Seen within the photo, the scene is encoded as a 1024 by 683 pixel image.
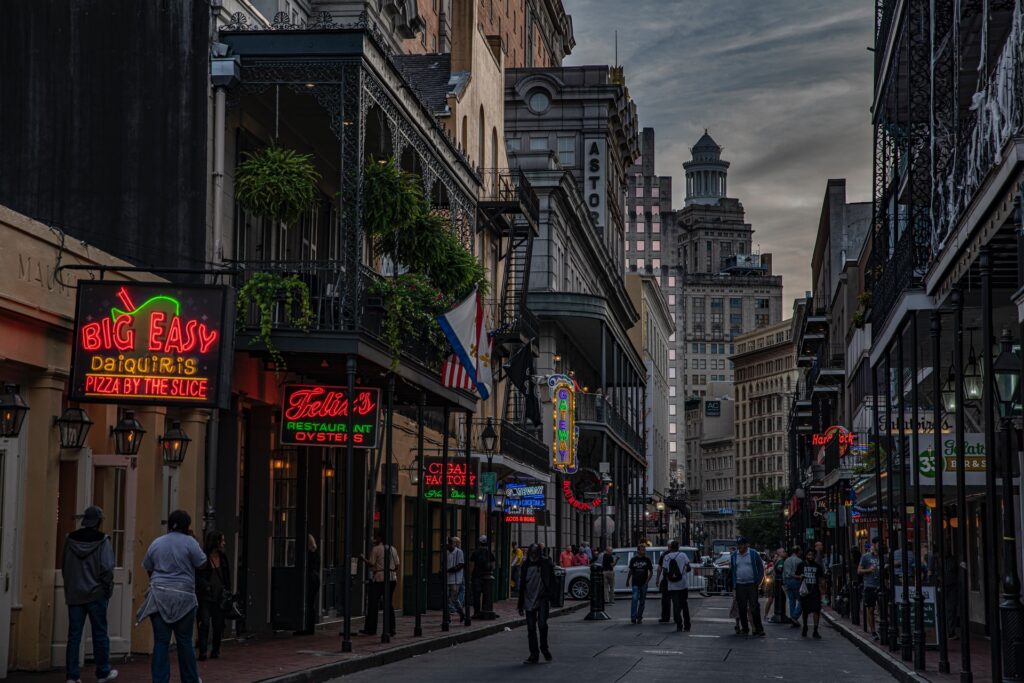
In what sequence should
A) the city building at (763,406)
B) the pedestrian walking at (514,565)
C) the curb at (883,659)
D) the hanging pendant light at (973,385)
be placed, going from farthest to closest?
the city building at (763,406)
the pedestrian walking at (514,565)
the hanging pendant light at (973,385)
the curb at (883,659)

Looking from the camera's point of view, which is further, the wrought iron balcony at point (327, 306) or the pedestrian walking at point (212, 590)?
the wrought iron balcony at point (327, 306)

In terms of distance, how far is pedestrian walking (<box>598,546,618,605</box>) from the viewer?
41719 millimetres

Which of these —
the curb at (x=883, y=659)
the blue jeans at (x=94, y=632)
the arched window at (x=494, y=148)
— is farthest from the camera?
the arched window at (x=494, y=148)

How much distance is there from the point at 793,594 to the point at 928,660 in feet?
38.4

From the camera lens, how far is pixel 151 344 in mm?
16750

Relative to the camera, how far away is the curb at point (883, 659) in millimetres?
18234

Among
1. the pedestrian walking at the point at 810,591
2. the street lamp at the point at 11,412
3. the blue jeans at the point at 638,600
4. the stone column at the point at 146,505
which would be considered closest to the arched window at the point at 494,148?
the blue jeans at the point at 638,600

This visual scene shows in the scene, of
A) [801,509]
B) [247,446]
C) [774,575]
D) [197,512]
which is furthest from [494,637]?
[801,509]

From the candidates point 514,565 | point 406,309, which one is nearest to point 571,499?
point 514,565

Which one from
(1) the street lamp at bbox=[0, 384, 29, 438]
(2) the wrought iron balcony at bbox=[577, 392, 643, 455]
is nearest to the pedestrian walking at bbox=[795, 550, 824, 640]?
(1) the street lamp at bbox=[0, 384, 29, 438]

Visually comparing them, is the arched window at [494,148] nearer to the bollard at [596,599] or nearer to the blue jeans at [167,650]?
the bollard at [596,599]

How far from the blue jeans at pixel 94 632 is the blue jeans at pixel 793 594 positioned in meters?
20.0

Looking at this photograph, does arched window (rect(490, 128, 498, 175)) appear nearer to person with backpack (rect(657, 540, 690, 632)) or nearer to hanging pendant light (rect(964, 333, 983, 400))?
person with backpack (rect(657, 540, 690, 632))

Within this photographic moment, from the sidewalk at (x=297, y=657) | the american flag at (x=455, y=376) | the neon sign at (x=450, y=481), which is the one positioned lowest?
the sidewalk at (x=297, y=657)
